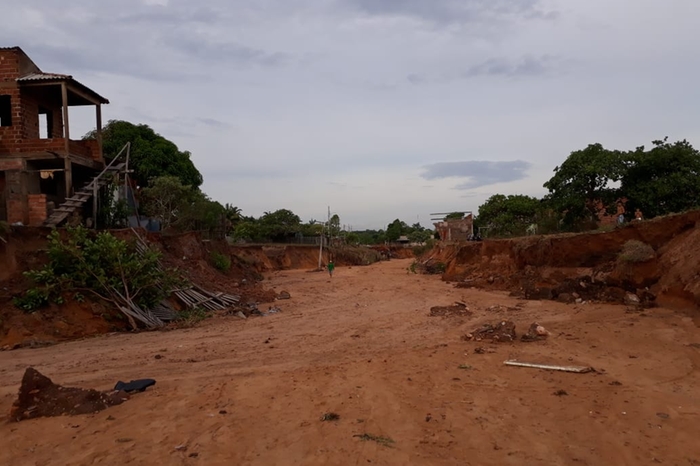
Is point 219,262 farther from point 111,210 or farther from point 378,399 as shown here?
point 378,399

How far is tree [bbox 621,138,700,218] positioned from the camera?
731 inches

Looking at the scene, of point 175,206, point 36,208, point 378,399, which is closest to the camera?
point 378,399

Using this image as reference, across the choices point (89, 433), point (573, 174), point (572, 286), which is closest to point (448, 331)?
point (572, 286)

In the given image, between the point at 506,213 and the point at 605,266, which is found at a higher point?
the point at 506,213

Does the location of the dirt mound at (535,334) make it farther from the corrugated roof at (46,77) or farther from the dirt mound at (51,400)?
the corrugated roof at (46,77)

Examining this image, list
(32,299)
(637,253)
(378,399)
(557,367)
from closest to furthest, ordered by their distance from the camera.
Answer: (378,399)
(557,367)
(32,299)
(637,253)

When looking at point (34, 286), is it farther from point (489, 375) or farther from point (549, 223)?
point (549, 223)

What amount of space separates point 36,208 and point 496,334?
13503 millimetres

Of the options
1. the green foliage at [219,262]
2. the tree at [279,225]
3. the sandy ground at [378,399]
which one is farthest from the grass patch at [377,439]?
the tree at [279,225]

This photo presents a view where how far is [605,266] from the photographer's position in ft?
A: 49.5

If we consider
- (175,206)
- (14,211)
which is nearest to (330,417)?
(14,211)

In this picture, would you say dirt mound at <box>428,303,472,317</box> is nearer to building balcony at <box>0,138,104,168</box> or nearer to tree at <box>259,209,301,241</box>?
building balcony at <box>0,138,104,168</box>

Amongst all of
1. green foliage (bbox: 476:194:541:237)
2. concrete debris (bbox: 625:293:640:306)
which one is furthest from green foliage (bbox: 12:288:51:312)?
green foliage (bbox: 476:194:541:237)

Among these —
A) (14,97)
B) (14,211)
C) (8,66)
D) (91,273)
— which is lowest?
(91,273)
